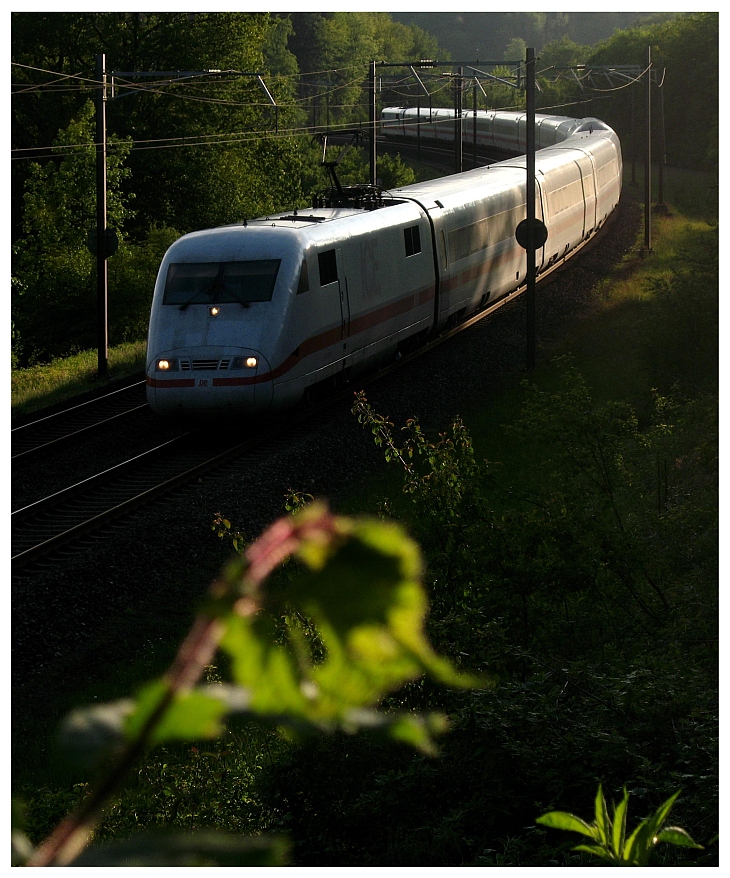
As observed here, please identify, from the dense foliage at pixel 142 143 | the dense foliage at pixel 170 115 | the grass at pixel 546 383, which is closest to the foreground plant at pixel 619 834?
the grass at pixel 546 383

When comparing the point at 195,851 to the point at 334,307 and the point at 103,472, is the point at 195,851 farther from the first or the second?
the point at 334,307

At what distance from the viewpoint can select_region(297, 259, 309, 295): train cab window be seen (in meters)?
15.0

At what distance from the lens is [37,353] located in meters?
26.2

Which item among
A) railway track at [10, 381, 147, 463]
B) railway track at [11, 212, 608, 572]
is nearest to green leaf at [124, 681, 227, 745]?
railway track at [11, 212, 608, 572]

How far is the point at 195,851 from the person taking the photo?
0.45 meters

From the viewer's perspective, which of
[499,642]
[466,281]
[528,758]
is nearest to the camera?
[528,758]

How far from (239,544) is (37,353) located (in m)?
18.6

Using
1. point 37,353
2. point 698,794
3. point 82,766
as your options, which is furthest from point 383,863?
point 37,353

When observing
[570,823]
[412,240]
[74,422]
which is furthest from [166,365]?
[570,823]

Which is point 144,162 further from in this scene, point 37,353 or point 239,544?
point 239,544

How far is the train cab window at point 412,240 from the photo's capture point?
732 inches

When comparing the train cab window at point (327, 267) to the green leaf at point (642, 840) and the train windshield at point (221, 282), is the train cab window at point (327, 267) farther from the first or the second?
the green leaf at point (642, 840)

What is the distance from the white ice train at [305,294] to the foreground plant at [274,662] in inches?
554

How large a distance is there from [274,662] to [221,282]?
15.1m
